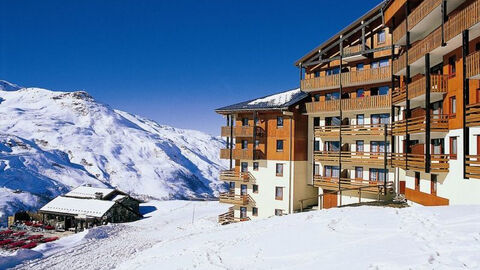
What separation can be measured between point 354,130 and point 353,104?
8.11 feet

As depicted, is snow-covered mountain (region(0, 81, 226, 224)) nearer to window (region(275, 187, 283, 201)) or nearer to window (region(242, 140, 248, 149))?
window (region(242, 140, 248, 149))

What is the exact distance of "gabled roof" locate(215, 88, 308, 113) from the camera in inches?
1300

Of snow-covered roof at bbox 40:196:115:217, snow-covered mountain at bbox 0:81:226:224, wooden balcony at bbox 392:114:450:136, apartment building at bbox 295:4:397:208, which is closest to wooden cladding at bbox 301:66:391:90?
apartment building at bbox 295:4:397:208

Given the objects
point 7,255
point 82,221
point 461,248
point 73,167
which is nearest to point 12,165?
point 73,167

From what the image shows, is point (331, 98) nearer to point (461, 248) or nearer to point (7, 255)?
point (461, 248)

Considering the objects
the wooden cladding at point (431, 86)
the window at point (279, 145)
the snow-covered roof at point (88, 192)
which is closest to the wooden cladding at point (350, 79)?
the window at point (279, 145)

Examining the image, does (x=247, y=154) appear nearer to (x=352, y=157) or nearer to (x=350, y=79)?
(x=352, y=157)

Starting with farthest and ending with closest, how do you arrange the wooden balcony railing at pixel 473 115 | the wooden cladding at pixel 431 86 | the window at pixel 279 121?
the window at pixel 279 121 < the wooden cladding at pixel 431 86 < the wooden balcony railing at pixel 473 115

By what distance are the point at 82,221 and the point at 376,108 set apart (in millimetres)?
41795

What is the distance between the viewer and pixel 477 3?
15.1m

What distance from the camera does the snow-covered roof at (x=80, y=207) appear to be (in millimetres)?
47688

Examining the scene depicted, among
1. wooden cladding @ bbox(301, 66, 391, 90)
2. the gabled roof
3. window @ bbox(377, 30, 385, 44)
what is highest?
window @ bbox(377, 30, 385, 44)

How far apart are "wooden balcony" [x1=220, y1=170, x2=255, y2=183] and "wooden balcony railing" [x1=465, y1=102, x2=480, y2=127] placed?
878 inches

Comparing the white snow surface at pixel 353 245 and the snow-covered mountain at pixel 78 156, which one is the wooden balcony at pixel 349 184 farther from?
the snow-covered mountain at pixel 78 156
